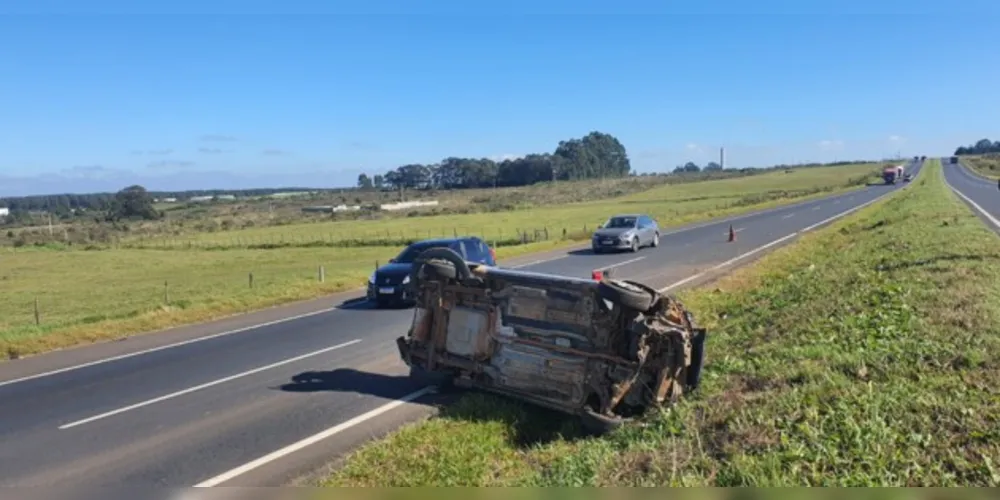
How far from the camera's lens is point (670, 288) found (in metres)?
17.8

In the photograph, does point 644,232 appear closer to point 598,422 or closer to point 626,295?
point 626,295

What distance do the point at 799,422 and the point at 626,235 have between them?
2372cm

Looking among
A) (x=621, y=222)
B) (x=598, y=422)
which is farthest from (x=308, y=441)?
(x=621, y=222)

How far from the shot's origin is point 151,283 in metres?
38.1

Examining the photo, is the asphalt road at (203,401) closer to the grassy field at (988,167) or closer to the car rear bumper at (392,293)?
the car rear bumper at (392,293)

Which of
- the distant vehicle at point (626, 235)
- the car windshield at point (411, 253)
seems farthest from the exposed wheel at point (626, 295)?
the distant vehicle at point (626, 235)

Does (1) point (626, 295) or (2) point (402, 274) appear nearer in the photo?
(1) point (626, 295)

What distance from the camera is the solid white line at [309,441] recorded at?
6477 mm

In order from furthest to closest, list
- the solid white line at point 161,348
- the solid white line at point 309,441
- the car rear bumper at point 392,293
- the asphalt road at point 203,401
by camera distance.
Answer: the car rear bumper at point 392,293, the solid white line at point 161,348, the asphalt road at point 203,401, the solid white line at point 309,441

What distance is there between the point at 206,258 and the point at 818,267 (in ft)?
148

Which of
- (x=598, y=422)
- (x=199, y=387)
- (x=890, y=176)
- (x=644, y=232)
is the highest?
(x=890, y=176)

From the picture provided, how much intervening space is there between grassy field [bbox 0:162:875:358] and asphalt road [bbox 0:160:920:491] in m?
1.71

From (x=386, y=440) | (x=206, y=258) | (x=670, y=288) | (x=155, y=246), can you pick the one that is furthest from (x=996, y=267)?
(x=155, y=246)

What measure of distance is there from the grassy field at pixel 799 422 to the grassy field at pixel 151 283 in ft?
36.9
